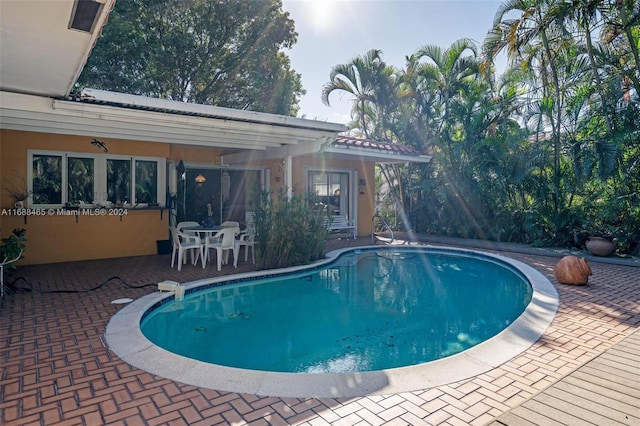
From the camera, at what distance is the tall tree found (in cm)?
1419

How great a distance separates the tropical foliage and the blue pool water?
144 inches

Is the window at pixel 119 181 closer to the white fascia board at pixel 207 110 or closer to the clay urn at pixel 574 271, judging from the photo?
the white fascia board at pixel 207 110

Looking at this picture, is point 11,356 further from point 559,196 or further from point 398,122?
point 398,122

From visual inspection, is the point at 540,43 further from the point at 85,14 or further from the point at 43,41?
the point at 43,41

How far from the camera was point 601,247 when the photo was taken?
10.0m

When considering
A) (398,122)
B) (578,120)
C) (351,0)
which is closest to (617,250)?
(578,120)

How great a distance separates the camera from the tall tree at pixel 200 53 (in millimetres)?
14188

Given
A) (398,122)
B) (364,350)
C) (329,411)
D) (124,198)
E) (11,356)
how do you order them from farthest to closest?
(398,122)
(124,198)
(364,350)
(11,356)
(329,411)

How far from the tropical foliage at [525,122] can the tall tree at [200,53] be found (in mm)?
3006

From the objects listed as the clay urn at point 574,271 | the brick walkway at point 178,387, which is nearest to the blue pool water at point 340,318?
the clay urn at point 574,271

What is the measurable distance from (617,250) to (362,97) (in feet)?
34.5

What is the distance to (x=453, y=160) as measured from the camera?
1398 centimetres

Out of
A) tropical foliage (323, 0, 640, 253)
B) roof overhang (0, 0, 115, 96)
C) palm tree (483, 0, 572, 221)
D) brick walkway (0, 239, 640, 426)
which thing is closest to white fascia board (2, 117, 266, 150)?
roof overhang (0, 0, 115, 96)

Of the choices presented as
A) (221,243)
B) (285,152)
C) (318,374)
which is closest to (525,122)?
(285,152)
